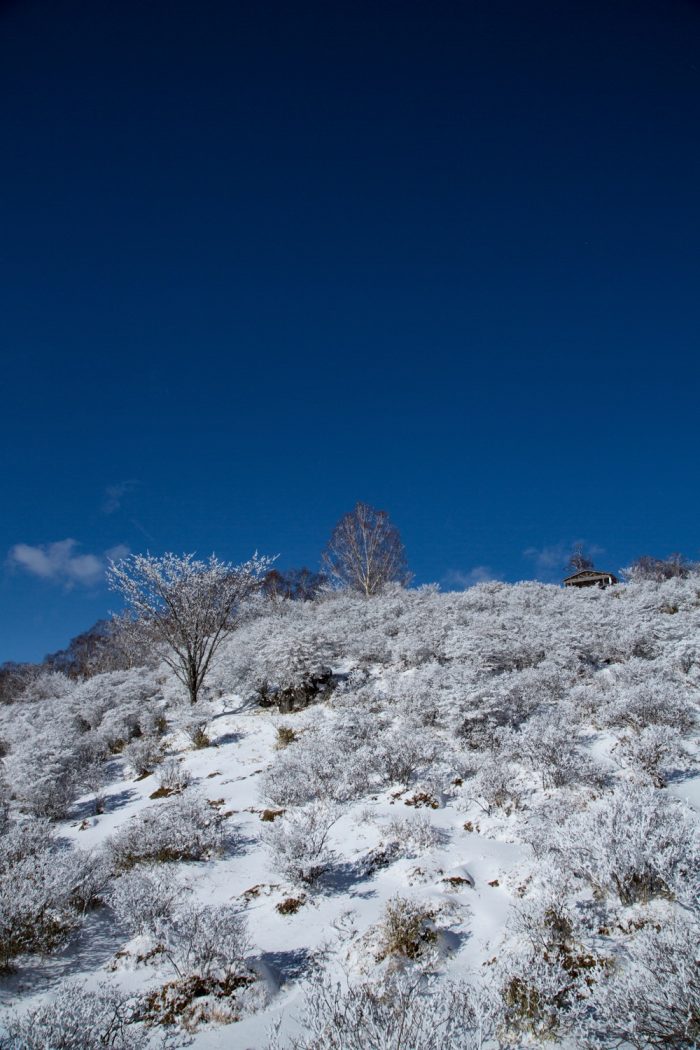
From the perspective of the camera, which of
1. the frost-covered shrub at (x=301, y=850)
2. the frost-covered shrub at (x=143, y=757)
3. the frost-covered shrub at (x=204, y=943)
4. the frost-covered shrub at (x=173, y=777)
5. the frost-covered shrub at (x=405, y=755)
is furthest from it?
the frost-covered shrub at (x=143, y=757)

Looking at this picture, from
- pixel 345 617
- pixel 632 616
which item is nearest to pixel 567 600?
pixel 632 616

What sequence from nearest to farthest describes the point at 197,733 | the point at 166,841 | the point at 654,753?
1. the point at 166,841
2. the point at 654,753
3. the point at 197,733

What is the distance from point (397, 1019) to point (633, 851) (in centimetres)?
279

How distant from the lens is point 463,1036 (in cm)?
344

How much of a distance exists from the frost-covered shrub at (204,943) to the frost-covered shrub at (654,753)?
19.1 feet

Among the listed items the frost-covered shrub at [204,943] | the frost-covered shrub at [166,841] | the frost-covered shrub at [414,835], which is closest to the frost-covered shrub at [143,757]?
Answer: the frost-covered shrub at [166,841]

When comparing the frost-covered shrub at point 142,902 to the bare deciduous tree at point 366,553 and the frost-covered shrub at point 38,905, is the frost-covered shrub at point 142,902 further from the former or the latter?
the bare deciduous tree at point 366,553

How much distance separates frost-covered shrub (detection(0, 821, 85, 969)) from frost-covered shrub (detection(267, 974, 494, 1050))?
2859 mm

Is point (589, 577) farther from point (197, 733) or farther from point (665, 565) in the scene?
point (197, 733)

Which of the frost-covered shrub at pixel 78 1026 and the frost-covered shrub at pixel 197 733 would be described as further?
the frost-covered shrub at pixel 197 733

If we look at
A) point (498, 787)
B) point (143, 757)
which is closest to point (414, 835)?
point (498, 787)

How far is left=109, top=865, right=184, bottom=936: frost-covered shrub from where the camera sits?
5.26 meters

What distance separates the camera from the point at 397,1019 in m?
3.45

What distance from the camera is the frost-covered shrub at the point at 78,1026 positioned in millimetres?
3557
